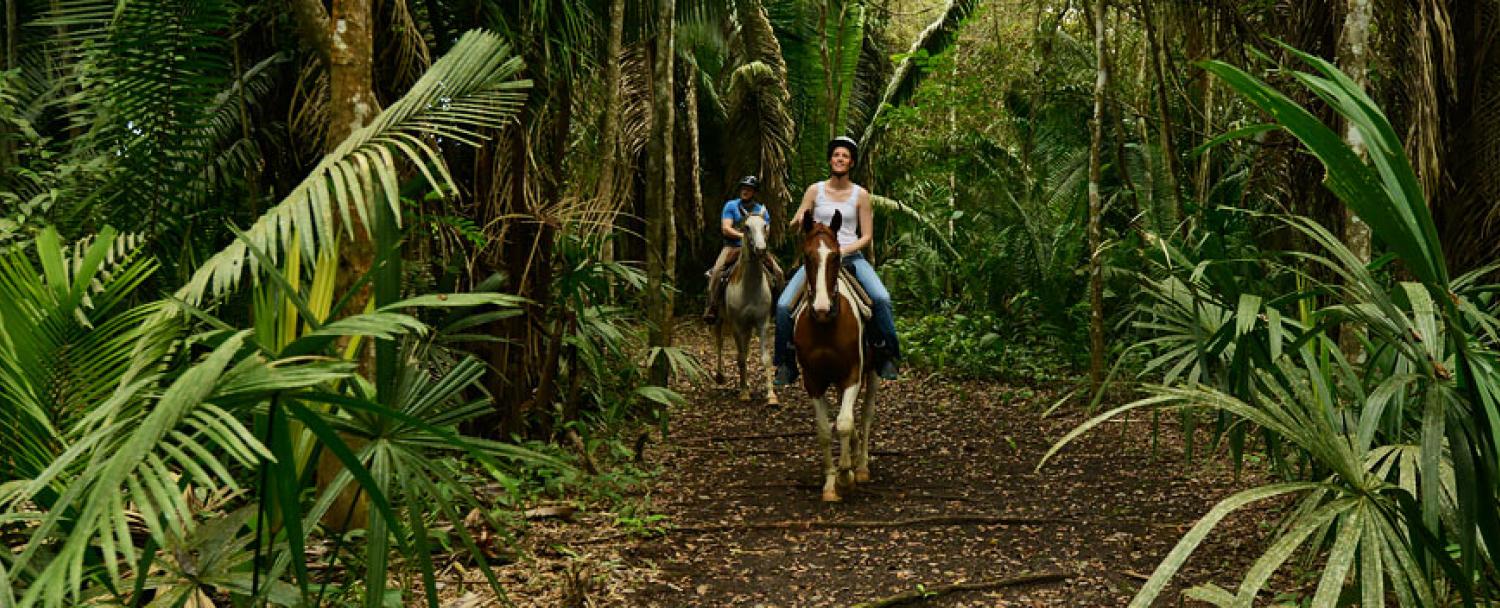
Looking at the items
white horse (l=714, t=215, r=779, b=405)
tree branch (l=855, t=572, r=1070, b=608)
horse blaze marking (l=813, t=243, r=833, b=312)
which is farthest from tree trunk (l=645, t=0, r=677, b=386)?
tree branch (l=855, t=572, r=1070, b=608)

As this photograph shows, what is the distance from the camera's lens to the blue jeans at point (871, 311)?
7770 mm

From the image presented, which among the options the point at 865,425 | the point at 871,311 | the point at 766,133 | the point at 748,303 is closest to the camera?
the point at 871,311

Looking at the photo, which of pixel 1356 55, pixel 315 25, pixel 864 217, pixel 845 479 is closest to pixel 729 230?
pixel 864 217

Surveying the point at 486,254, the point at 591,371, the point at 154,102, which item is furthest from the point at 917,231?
the point at 154,102

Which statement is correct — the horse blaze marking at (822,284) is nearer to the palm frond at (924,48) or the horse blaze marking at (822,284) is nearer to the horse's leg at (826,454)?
the horse's leg at (826,454)

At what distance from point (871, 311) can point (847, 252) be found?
0.49m

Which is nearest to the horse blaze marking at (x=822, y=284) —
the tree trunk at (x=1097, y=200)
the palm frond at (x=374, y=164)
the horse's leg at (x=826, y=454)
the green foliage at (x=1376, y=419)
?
the horse's leg at (x=826, y=454)

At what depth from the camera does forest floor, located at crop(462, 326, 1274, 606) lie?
543 centimetres

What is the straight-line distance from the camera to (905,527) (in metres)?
6.70

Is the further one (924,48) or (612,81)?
Result: (924,48)

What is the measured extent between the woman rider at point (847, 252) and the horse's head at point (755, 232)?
3.06 meters

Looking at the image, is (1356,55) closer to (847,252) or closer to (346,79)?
(847,252)

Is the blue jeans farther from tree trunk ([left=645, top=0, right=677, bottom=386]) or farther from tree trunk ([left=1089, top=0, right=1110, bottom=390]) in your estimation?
tree trunk ([left=1089, top=0, right=1110, bottom=390])

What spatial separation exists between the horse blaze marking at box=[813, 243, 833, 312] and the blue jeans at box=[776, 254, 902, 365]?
621mm
